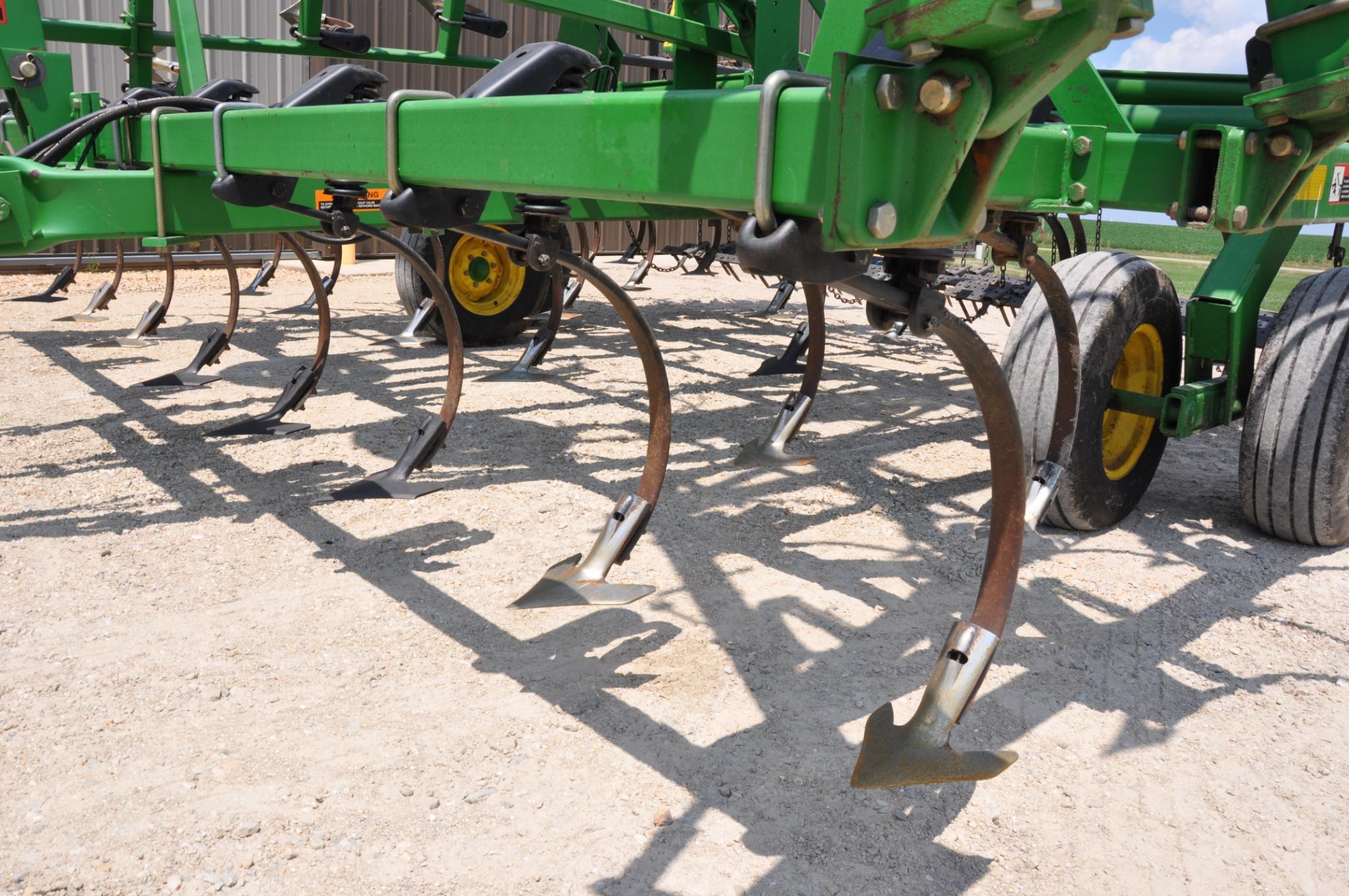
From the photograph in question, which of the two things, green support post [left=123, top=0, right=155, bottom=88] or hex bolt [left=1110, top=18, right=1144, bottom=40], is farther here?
green support post [left=123, top=0, right=155, bottom=88]

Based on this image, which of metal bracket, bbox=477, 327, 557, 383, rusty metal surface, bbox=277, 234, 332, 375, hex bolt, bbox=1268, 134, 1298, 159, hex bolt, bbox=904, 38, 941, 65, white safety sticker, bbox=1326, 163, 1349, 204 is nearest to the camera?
hex bolt, bbox=904, 38, 941, 65

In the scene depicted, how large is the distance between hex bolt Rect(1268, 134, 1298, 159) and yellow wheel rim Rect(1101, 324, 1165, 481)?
1.28 m

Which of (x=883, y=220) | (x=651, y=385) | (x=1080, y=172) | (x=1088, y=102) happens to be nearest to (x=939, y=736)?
(x=883, y=220)

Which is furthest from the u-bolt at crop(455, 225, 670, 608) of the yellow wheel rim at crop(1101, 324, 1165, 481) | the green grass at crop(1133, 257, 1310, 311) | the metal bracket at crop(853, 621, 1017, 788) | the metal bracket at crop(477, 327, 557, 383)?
the green grass at crop(1133, 257, 1310, 311)

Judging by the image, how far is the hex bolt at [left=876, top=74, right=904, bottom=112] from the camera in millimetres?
1212

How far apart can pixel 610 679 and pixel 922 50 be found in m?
1.62

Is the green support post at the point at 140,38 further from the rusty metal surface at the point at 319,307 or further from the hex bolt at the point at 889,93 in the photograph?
the hex bolt at the point at 889,93

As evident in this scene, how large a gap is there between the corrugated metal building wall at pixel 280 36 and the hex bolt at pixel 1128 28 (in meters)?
8.31

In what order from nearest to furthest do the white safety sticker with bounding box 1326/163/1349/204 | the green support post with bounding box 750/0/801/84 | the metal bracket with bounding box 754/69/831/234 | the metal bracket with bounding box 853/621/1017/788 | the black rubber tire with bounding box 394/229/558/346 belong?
the metal bracket with bounding box 754/69/831/234
the metal bracket with bounding box 853/621/1017/788
the white safety sticker with bounding box 1326/163/1349/204
the green support post with bounding box 750/0/801/84
the black rubber tire with bounding box 394/229/558/346

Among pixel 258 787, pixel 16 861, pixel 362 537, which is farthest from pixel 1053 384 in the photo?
pixel 16 861

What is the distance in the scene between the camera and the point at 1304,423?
3.24m

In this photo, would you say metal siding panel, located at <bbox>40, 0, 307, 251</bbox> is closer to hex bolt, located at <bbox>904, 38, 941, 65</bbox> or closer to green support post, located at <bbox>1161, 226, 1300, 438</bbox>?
green support post, located at <bbox>1161, 226, 1300, 438</bbox>

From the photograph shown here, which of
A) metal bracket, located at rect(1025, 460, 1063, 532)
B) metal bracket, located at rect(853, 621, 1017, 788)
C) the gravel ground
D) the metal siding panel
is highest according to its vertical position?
the metal siding panel

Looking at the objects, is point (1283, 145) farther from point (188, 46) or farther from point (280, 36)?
point (280, 36)
